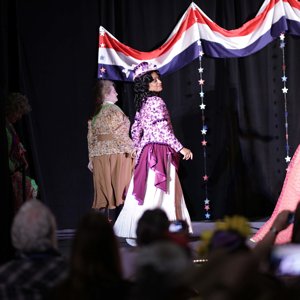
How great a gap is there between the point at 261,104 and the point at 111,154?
1.75 metres

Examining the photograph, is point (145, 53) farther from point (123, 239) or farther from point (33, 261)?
point (33, 261)

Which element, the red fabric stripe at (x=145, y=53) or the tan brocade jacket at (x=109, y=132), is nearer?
the tan brocade jacket at (x=109, y=132)

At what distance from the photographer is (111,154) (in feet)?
22.2

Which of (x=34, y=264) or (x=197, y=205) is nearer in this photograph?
(x=34, y=264)

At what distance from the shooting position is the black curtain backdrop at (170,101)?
7.27m

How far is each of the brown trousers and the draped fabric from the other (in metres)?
0.91

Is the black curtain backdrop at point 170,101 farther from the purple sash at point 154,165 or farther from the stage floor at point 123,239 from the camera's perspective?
the purple sash at point 154,165

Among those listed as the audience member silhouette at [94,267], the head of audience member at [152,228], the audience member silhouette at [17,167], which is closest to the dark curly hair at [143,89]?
the audience member silhouette at [17,167]

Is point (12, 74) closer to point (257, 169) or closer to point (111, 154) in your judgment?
Result: point (111, 154)

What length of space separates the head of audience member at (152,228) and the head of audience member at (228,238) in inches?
7.5

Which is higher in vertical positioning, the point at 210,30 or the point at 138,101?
the point at 210,30

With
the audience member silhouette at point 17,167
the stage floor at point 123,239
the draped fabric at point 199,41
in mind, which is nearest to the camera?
the audience member silhouette at point 17,167

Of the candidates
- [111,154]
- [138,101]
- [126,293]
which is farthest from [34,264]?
[111,154]

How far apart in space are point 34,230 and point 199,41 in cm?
459
